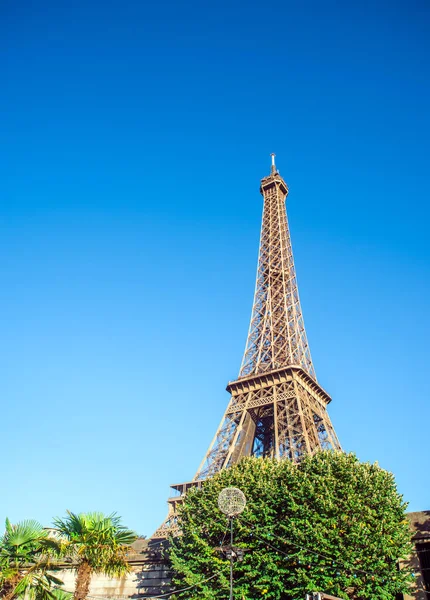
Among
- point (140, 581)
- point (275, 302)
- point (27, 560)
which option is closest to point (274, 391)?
point (275, 302)

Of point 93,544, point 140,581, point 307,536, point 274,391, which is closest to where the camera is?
point 93,544

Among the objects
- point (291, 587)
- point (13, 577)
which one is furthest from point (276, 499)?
point (13, 577)

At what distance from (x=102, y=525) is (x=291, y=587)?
34.7ft

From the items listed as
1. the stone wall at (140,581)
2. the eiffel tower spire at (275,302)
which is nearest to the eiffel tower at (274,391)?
the eiffel tower spire at (275,302)

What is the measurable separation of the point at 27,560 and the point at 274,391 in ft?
99.5

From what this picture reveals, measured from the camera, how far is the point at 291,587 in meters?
22.4

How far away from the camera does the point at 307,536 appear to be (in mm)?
22594

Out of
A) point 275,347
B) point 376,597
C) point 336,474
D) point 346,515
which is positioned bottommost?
point 376,597

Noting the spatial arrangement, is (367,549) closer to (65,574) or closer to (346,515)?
(346,515)

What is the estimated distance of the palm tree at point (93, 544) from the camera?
16.4 m

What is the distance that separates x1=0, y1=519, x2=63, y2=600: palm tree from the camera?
16.9 meters

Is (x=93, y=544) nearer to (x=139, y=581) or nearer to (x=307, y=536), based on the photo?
(x=307, y=536)

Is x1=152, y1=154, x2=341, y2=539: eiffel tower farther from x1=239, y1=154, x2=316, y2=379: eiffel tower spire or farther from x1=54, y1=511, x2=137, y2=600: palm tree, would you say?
x1=54, y1=511, x2=137, y2=600: palm tree

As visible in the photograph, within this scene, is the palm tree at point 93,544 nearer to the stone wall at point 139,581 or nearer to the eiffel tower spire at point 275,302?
the stone wall at point 139,581
